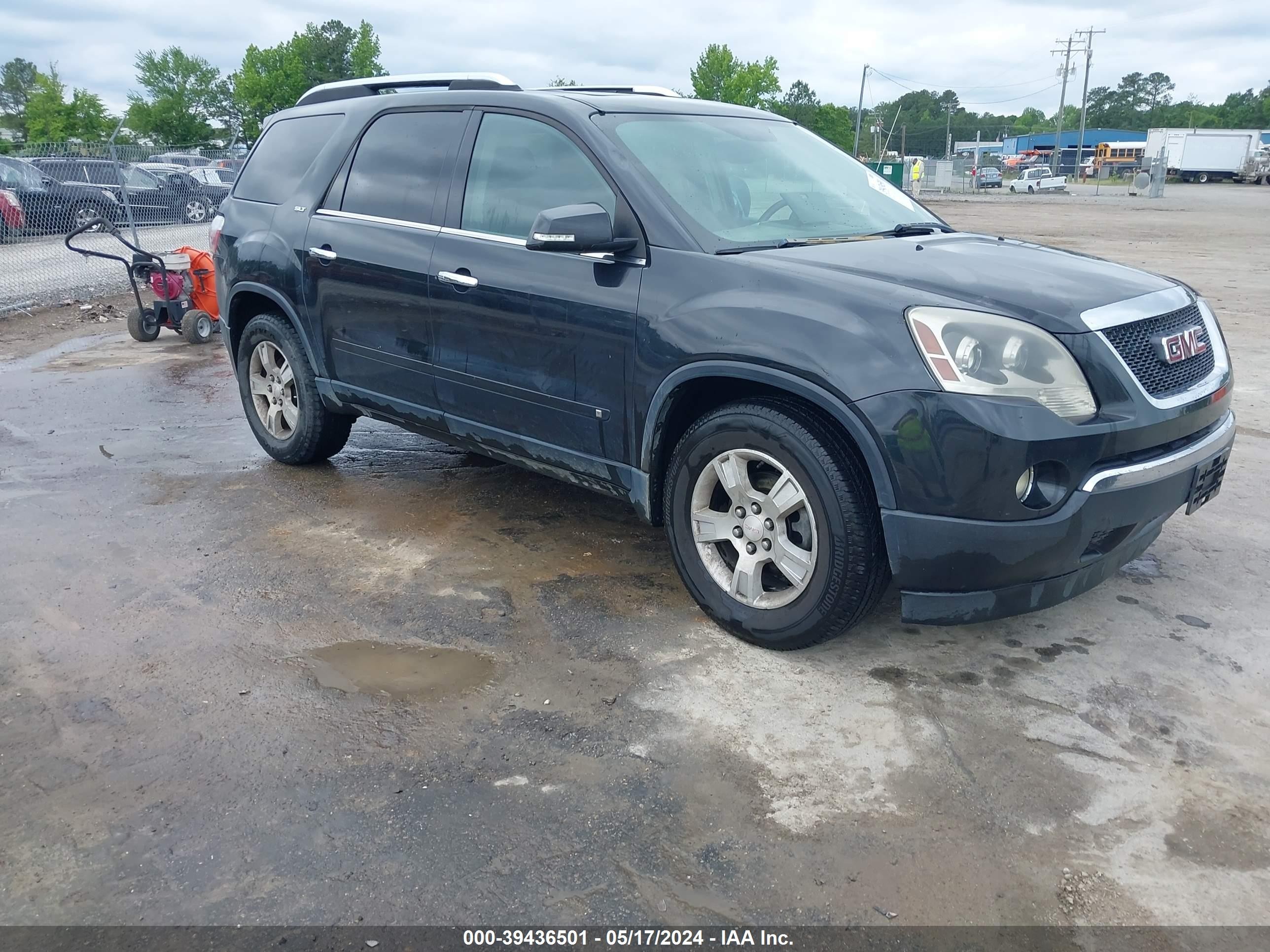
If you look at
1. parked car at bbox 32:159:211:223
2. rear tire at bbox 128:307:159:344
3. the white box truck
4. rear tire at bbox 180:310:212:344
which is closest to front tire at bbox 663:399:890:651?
rear tire at bbox 180:310:212:344

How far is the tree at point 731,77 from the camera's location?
62.2m

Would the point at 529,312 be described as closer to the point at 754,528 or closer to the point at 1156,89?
the point at 754,528

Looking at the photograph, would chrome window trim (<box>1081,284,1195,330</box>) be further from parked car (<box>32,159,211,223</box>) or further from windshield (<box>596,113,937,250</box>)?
parked car (<box>32,159,211,223</box>)

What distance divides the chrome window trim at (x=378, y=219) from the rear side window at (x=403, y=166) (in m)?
0.01

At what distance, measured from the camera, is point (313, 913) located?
2.45m

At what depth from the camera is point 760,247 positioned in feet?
12.4

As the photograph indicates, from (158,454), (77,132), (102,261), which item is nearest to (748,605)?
(158,454)

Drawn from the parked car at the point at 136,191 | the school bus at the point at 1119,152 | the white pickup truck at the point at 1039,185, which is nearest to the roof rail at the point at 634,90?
the parked car at the point at 136,191

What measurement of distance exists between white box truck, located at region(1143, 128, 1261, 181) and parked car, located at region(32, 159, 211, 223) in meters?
61.1

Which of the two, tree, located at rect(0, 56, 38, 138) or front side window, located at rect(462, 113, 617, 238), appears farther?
tree, located at rect(0, 56, 38, 138)

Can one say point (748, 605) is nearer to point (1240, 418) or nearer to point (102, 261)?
point (1240, 418)

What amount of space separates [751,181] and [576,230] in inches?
37.7

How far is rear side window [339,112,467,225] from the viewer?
461cm

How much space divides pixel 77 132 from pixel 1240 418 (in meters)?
65.9
